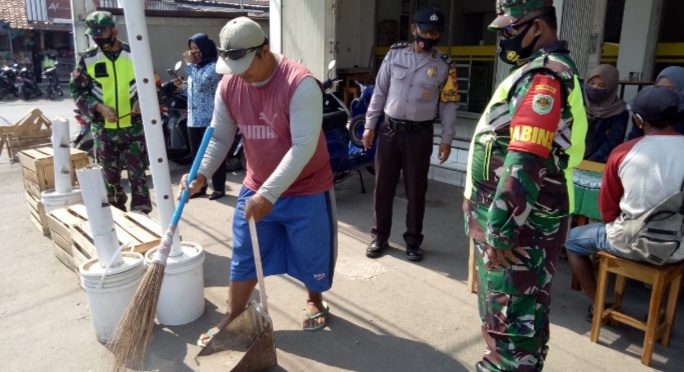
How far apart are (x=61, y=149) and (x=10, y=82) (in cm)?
1585

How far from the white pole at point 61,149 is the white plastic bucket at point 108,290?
1.30m

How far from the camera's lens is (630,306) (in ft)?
11.0

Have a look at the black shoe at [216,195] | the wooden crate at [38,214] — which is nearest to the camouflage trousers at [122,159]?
the wooden crate at [38,214]

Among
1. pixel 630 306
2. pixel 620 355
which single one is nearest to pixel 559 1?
pixel 630 306

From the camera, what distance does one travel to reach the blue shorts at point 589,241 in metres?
2.92

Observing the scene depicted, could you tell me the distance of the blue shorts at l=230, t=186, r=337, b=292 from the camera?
9.00 feet

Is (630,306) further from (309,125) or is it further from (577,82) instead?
(309,125)

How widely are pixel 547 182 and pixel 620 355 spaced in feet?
4.94

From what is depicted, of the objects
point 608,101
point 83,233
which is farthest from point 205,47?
point 608,101

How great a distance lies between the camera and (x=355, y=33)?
9.86 m

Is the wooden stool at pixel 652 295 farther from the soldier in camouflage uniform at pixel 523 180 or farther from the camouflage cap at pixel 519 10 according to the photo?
the camouflage cap at pixel 519 10

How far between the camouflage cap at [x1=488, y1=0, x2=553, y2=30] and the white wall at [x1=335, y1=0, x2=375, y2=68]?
304 inches

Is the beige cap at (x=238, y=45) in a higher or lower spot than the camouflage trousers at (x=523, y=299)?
higher

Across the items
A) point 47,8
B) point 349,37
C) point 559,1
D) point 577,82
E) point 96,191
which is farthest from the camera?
point 47,8
